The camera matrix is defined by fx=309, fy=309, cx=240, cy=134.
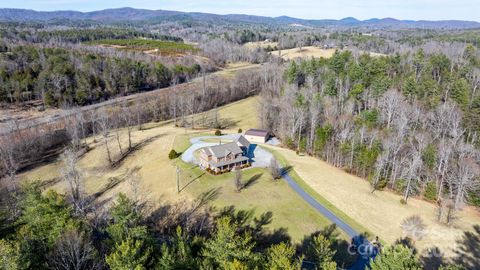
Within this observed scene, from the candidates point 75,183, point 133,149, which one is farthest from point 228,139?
point 75,183

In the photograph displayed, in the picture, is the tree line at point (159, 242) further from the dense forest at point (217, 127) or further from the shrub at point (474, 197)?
the shrub at point (474, 197)

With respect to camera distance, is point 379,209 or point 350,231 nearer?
point 350,231

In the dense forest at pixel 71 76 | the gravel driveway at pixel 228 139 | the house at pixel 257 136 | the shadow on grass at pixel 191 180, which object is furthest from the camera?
the dense forest at pixel 71 76

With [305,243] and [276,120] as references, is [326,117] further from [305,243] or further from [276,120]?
[305,243]

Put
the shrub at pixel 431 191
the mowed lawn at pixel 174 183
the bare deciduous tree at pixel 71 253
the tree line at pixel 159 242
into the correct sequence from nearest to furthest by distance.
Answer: the tree line at pixel 159 242 < the bare deciduous tree at pixel 71 253 < the mowed lawn at pixel 174 183 < the shrub at pixel 431 191

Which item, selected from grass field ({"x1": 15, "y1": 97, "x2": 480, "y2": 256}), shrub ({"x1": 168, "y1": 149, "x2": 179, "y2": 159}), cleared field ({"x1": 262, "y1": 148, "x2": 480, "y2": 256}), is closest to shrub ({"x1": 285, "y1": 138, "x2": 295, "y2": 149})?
grass field ({"x1": 15, "y1": 97, "x2": 480, "y2": 256})

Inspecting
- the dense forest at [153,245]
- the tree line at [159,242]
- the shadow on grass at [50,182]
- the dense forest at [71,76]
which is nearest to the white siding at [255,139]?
the tree line at [159,242]

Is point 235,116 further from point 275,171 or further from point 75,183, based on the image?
point 75,183
